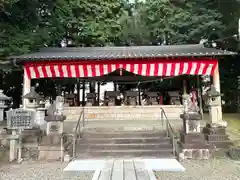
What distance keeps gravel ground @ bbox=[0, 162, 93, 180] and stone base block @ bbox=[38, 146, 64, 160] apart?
0.33 m

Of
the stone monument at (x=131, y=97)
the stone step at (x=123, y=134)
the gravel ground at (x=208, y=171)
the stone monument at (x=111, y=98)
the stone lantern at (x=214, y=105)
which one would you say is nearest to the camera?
the gravel ground at (x=208, y=171)

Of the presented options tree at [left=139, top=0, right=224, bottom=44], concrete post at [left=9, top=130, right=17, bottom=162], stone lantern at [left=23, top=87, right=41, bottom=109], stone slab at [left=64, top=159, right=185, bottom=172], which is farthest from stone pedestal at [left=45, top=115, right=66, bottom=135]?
tree at [left=139, top=0, right=224, bottom=44]

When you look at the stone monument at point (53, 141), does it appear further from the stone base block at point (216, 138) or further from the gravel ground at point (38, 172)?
the stone base block at point (216, 138)

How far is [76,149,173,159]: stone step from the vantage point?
25.6ft

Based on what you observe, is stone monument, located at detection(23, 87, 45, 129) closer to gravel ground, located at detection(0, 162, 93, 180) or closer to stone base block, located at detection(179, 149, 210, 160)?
gravel ground, located at detection(0, 162, 93, 180)

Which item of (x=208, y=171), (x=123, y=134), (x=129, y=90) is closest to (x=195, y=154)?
(x=208, y=171)

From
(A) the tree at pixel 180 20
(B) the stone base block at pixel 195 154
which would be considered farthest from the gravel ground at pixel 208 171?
(A) the tree at pixel 180 20

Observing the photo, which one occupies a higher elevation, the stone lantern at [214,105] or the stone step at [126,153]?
the stone lantern at [214,105]

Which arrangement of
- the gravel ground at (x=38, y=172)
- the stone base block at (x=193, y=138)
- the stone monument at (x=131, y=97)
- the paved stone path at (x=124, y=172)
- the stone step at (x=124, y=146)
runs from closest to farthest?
the paved stone path at (x=124, y=172), the gravel ground at (x=38, y=172), the stone base block at (x=193, y=138), the stone step at (x=124, y=146), the stone monument at (x=131, y=97)

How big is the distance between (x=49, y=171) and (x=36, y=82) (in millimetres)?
12330

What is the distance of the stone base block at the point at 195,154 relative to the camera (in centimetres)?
756

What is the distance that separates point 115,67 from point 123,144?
428 centimetres

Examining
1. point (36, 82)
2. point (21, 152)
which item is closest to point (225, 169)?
point (21, 152)

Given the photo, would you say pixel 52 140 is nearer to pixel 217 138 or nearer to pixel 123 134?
pixel 123 134
